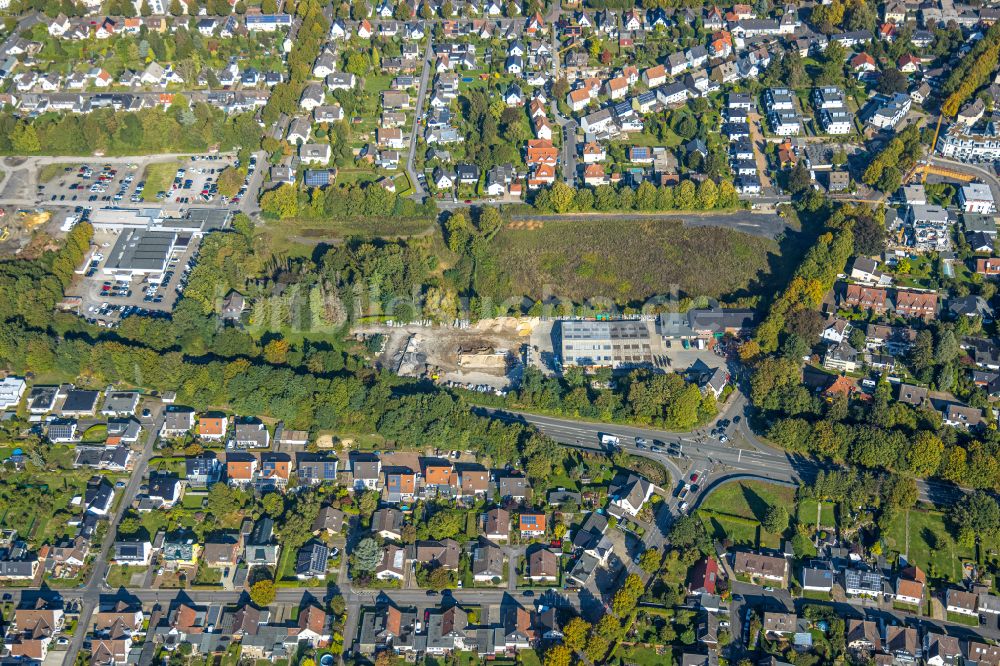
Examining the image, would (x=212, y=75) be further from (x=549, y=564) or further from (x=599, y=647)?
(x=599, y=647)

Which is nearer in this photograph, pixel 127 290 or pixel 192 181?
pixel 127 290

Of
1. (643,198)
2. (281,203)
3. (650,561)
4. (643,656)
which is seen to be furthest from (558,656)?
(281,203)

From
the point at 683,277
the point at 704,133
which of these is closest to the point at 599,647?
the point at 683,277

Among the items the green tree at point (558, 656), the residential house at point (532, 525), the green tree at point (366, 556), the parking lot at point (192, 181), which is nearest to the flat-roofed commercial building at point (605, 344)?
the residential house at point (532, 525)

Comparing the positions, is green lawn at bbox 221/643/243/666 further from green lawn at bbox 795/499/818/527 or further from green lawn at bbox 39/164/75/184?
green lawn at bbox 39/164/75/184

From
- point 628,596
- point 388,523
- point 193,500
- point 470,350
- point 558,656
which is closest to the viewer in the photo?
point 558,656

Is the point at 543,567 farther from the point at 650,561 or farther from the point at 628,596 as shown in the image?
the point at 650,561
